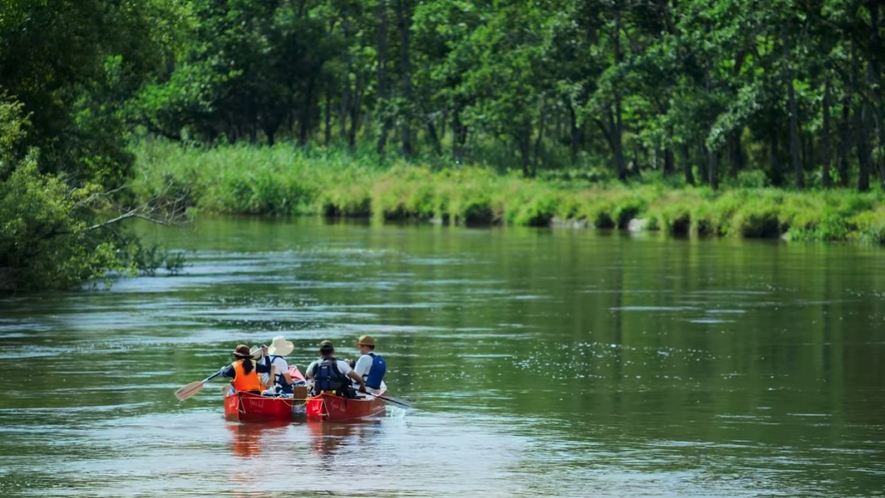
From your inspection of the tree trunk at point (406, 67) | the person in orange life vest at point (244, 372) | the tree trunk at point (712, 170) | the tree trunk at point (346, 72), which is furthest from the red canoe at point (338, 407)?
the tree trunk at point (346, 72)

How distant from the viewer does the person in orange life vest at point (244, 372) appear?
21.6 m

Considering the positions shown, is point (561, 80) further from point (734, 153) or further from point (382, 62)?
point (382, 62)

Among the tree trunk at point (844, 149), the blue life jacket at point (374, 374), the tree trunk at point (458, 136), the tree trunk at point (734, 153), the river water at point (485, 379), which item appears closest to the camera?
the river water at point (485, 379)

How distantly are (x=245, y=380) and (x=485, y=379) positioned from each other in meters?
5.36

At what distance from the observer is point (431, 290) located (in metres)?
42.3

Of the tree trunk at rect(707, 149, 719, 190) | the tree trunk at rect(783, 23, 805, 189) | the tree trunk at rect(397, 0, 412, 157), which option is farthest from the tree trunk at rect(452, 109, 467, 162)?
the tree trunk at rect(783, 23, 805, 189)

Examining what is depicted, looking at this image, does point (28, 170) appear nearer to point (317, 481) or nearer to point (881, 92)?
point (317, 481)

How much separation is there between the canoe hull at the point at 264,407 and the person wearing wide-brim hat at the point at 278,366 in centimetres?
46

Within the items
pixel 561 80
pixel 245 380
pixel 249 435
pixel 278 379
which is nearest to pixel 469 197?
pixel 561 80

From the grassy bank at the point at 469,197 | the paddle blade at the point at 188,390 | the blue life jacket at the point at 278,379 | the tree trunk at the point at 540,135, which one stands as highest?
the tree trunk at the point at 540,135

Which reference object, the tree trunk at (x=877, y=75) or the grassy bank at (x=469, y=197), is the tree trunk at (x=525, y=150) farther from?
the tree trunk at (x=877, y=75)

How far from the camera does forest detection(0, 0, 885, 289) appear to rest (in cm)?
4053

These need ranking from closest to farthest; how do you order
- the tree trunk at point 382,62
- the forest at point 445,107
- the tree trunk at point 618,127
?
the forest at point 445,107 < the tree trunk at point 618,127 < the tree trunk at point 382,62

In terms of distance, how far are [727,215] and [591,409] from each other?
141 ft
